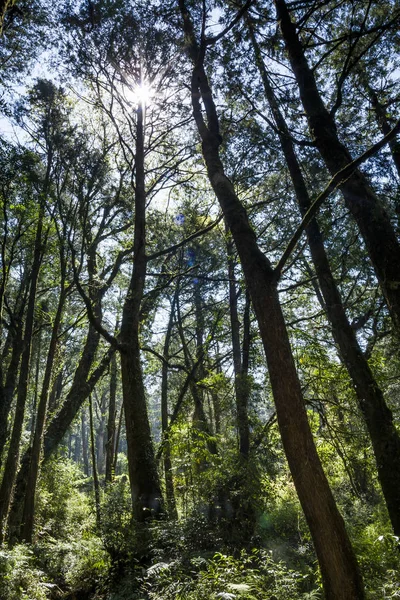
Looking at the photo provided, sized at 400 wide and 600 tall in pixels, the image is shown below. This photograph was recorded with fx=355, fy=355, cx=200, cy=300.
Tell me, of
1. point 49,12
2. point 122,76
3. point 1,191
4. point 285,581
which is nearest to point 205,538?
point 285,581

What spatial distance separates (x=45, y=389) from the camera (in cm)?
851

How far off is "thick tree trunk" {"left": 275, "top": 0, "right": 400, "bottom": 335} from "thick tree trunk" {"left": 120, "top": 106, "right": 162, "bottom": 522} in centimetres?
517

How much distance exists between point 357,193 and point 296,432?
13.3ft

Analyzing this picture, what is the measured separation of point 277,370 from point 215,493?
4.33 metres

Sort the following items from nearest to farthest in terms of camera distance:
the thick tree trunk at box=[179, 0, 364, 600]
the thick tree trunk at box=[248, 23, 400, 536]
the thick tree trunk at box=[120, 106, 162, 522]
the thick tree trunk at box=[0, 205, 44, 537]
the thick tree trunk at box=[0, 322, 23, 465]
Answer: the thick tree trunk at box=[179, 0, 364, 600]
the thick tree trunk at box=[248, 23, 400, 536]
the thick tree trunk at box=[120, 106, 162, 522]
the thick tree trunk at box=[0, 205, 44, 537]
the thick tree trunk at box=[0, 322, 23, 465]

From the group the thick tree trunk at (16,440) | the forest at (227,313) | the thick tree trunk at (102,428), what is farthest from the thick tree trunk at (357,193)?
the thick tree trunk at (102,428)

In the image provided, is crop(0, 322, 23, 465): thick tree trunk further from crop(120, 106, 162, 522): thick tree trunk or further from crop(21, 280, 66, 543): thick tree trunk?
crop(120, 106, 162, 522): thick tree trunk

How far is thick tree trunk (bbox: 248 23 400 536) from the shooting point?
545 cm

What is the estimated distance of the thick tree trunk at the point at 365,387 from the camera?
545 cm

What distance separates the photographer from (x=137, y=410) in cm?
855

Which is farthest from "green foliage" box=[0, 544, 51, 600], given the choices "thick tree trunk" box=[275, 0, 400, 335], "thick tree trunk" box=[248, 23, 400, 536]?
"thick tree trunk" box=[275, 0, 400, 335]

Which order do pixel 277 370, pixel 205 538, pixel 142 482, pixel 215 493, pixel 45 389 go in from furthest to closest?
pixel 45 389 → pixel 142 482 → pixel 215 493 → pixel 205 538 → pixel 277 370

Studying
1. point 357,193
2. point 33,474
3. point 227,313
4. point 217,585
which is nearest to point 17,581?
point 33,474

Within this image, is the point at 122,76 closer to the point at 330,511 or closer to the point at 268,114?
the point at 268,114
